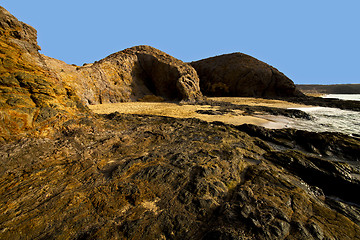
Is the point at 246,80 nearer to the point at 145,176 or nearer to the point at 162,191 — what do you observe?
the point at 145,176

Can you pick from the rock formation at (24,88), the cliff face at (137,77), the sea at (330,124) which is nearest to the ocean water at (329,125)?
the sea at (330,124)

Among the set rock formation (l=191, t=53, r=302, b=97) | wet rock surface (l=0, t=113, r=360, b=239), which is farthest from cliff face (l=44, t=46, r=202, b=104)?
rock formation (l=191, t=53, r=302, b=97)

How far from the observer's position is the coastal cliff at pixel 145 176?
1.89 m

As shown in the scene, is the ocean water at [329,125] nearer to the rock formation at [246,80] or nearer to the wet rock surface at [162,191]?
the wet rock surface at [162,191]

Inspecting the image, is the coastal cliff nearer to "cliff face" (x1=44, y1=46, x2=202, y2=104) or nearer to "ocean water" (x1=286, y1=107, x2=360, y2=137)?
"ocean water" (x1=286, y1=107, x2=360, y2=137)

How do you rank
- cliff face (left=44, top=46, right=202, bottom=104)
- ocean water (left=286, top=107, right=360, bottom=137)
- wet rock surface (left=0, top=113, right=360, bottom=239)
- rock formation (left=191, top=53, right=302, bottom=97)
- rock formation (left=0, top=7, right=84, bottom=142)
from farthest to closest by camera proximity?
rock formation (left=191, top=53, right=302, bottom=97) < cliff face (left=44, top=46, right=202, bottom=104) < ocean water (left=286, top=107, right=360, bottom=137) < rock formation (left=0, top=7, right=84, bottom=142) < wet rock surface (left=0, top=113, right=360, bottom=239)

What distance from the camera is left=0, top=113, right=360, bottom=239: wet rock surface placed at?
6.07 ft

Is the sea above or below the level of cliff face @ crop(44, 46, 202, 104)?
below

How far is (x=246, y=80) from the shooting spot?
83.9 ft

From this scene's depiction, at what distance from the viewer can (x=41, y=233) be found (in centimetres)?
171

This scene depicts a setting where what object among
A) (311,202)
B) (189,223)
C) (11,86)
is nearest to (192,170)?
(189,223)

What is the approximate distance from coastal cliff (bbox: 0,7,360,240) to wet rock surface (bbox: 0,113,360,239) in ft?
0.05

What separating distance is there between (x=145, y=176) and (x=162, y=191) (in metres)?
0.48

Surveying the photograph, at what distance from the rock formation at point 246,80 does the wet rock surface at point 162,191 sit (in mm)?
23193
